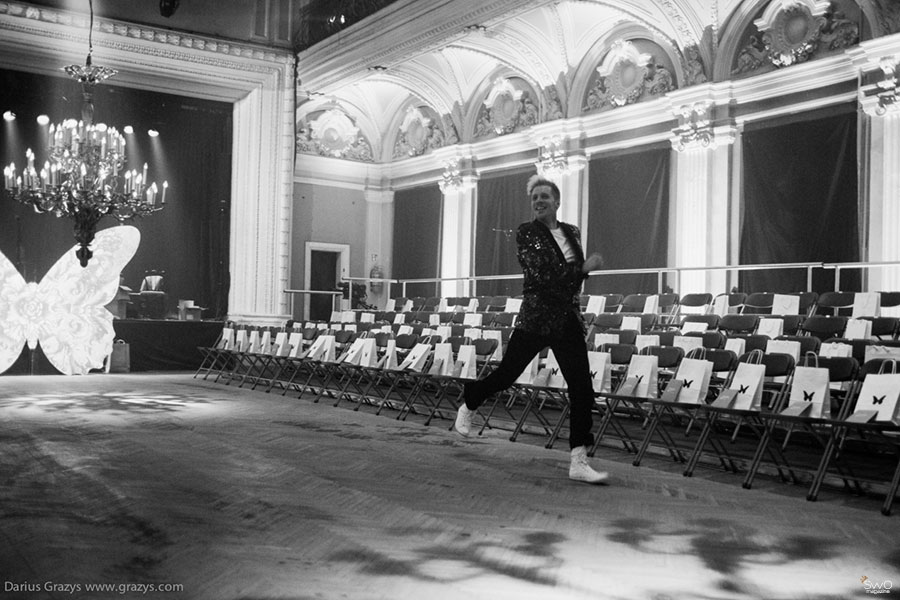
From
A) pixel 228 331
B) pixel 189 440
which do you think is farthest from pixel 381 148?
pixel 189 440

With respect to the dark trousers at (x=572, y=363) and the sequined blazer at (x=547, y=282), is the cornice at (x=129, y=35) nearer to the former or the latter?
the sequined blazer at (x=547, y=282)

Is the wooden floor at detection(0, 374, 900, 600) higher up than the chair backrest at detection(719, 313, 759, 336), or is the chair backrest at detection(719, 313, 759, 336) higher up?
the chair backrest at detection(719, 313, 759, 336)

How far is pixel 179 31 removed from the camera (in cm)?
1476

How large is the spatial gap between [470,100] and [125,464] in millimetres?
14771

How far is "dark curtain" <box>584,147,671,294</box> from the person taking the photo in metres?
14.6

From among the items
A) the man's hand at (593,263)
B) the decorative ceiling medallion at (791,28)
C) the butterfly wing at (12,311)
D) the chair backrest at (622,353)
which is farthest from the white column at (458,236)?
the man's hand at (593,263)

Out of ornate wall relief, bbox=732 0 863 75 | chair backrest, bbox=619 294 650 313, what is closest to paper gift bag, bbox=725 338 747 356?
chair backrest, bbox=619 294 650 313

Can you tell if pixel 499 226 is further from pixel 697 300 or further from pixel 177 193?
pixel 697 300

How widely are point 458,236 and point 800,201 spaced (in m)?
8.23

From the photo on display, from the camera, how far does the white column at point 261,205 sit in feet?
50.7

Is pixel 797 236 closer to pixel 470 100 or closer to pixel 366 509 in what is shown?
pixel 470 100

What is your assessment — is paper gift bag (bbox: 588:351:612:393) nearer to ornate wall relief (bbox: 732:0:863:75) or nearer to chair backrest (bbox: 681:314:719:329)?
chair backrest (bbox: 681:314:719:329)

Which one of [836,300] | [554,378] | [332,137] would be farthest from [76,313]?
[836,300]

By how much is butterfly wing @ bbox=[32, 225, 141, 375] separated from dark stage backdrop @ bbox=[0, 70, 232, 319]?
58cm
